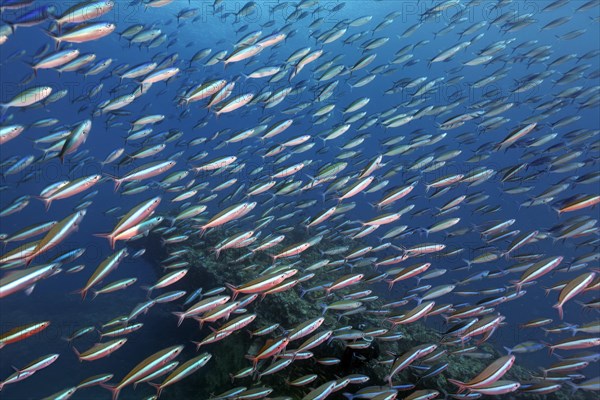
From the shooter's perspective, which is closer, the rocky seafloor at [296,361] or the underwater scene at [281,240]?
the underwater scene at [281,240]

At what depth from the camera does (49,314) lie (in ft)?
47.4

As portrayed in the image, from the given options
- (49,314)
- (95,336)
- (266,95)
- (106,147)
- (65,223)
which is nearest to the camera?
(65,223)

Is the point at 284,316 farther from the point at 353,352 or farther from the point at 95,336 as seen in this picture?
the point at 95,336

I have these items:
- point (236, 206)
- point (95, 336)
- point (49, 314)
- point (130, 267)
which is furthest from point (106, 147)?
point (236, 206)

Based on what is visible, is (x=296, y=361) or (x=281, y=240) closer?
(x=296, y=361)

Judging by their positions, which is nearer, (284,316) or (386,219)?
(386,219)

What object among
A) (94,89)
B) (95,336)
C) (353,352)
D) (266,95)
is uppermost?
(94,89)

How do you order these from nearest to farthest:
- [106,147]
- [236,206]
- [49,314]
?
[236,206] < [49,314] < [106,147]

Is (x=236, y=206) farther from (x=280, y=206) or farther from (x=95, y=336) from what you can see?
(x=95, y=336)

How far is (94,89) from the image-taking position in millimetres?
7941

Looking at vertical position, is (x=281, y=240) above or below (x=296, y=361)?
above

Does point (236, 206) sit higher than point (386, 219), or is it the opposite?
point (236, 206)

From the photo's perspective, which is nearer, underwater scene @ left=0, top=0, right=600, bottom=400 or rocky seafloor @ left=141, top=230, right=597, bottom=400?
underwater scene @ left=0, top=0, right=600, bottom=400

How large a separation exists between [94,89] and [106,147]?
66120mm
